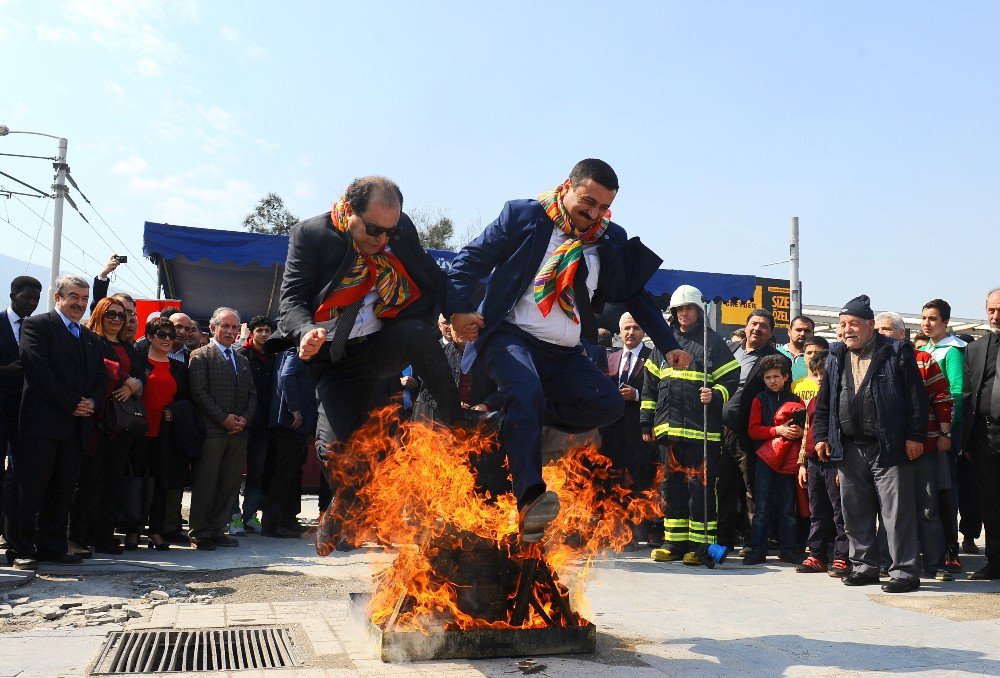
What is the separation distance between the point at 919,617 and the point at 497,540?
2921mm

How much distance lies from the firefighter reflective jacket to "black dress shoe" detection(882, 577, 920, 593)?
2240 millimetres

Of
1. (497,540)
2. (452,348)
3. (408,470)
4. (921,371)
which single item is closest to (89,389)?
(452,348)

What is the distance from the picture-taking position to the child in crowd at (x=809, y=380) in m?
8.85

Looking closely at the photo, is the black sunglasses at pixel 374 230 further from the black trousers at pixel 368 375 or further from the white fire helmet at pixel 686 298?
the white fire helmet at pixel 686 298

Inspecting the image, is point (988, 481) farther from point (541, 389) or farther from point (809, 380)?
point (541, 389)

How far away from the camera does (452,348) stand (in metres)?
8.84

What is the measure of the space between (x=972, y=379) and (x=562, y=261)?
192 inches

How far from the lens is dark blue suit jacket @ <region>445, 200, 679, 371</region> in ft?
16.2

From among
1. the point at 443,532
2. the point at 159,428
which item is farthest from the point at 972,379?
the point at 159,428

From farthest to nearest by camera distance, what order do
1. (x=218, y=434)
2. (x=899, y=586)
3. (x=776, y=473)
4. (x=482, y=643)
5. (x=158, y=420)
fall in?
(x=218, y=434)
(x=776, y=473)
(x=158, y=420)
(x=899, y=586)
(x=482, y=643)

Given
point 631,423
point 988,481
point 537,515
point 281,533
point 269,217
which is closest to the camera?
point 537,515

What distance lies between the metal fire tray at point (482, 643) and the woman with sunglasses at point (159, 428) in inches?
183

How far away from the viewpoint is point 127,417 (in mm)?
7895

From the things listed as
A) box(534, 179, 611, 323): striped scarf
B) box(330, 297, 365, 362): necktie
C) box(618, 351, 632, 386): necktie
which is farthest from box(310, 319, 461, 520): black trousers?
box(618, 351, 632, 386): necktie
